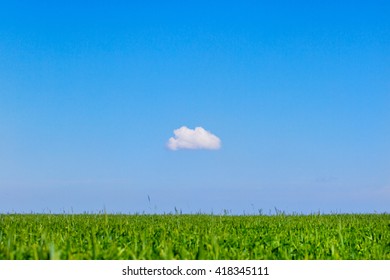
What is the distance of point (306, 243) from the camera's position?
33.1 feet

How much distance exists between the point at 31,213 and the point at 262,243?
16.4m

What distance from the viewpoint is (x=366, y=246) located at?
33.6 feet

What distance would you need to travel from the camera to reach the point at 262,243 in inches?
380

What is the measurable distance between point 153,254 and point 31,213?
18.2m
